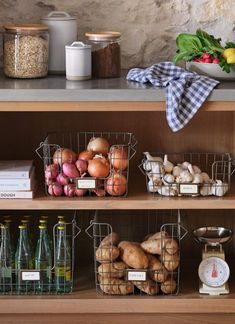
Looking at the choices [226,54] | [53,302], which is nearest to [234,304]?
[53,302]

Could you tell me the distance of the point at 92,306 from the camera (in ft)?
9.33

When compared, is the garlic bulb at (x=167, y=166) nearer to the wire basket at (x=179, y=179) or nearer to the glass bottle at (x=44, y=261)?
the wire basket at (x=179, y=179)

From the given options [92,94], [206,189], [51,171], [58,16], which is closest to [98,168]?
[51,171]

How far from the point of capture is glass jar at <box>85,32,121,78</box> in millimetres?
2856

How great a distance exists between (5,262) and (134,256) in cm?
46

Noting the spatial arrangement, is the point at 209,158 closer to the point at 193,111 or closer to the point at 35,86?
the point at 193,111

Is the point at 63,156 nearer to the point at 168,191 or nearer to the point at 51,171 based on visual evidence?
the point at 51,171

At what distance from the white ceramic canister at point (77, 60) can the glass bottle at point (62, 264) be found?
21.2 inches

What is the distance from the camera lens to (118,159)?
2.80 meters

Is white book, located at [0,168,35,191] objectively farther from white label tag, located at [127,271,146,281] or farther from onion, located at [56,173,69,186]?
white label tag, located at [127,271,146,281]

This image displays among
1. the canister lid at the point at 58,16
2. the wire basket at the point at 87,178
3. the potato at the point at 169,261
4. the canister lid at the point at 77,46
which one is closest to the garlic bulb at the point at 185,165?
the wire basket at the point at 87,178

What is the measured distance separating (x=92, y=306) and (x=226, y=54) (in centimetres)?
98

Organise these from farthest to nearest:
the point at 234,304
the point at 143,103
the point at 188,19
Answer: the point at 188,19
the point at 234,304
the point at 143,103

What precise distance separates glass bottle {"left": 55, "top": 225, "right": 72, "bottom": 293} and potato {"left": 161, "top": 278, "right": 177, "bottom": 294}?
330 millimetres
